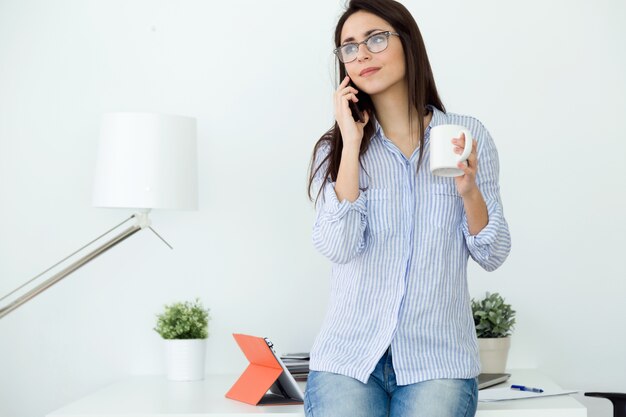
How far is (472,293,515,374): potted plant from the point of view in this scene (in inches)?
88.4

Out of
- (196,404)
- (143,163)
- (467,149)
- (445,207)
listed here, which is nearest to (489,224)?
(445,207)

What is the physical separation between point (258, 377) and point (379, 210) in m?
0.56

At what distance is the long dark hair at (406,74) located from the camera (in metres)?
1.79

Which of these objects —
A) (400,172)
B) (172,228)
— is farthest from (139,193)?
(400,172)

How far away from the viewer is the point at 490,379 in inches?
84.3

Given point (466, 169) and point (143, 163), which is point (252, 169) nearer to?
point (143, 163)

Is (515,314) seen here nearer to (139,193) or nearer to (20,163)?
(139,193)

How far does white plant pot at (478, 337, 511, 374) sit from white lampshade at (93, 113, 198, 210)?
2.81 ft

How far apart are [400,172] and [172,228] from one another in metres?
0.96

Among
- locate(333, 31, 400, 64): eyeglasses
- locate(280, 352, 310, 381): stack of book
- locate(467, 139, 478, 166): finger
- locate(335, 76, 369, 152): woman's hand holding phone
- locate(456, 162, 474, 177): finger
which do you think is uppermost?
locate(333, 31, 400, 64): eyeglasses

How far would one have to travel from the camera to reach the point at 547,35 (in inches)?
97.7

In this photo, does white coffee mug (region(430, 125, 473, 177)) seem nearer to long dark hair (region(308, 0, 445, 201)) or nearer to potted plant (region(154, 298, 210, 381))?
long dark hair (region(308, 0, 445, 201))

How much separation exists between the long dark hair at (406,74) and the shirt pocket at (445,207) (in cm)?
7

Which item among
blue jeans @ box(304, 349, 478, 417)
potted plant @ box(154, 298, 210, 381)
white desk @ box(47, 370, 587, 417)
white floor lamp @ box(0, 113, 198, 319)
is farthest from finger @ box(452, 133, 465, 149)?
potted plant @ box(154, 298, 210, 381)
